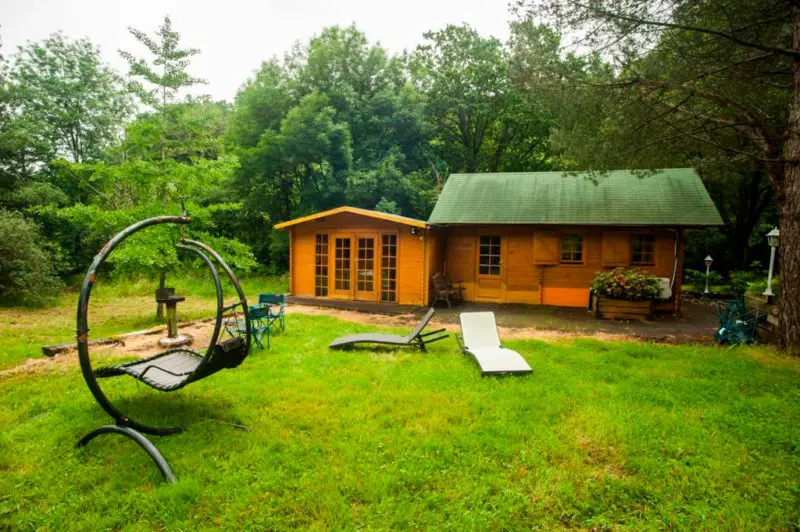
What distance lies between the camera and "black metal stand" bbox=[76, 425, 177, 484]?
2995 mm

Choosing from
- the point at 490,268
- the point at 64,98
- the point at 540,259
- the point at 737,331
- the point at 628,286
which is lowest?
the point at 737,331

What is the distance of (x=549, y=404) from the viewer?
4332 mm

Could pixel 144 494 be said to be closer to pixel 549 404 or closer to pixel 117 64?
pixel 549 404

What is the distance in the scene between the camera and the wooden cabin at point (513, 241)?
1077 cm

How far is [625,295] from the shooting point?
9.65 m

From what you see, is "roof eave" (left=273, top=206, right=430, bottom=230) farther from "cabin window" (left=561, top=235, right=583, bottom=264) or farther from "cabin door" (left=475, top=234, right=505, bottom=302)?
"cabin window" (left=561, top=235, right=583, bottom=264)

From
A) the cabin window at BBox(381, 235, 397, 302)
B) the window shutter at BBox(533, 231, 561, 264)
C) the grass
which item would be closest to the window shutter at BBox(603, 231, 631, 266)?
the window shutter at BBox(533, 231, 561, 264)

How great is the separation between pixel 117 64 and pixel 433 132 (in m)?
16.2

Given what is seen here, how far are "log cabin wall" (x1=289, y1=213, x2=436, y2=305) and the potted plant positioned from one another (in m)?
4.39

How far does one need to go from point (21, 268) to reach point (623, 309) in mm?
15307

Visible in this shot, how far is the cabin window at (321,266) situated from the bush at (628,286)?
750cm

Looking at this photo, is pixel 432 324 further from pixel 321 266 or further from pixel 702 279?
pixel 702 279

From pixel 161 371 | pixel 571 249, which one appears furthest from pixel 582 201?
pixel 161 371

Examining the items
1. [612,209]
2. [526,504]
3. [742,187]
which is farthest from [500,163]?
[526,504]
